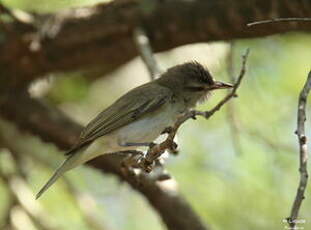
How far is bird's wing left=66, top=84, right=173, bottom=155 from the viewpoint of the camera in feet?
15.9

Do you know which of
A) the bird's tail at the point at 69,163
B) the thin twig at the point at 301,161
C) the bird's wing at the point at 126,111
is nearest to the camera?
the thin twig at the point at 301,161

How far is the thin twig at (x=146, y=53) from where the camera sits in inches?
212

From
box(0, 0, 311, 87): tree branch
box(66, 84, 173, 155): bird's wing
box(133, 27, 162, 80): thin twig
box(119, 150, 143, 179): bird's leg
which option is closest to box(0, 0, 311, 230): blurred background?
box(0, 0, 311, 87): tree branch

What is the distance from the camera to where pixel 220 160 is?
696 centimetres

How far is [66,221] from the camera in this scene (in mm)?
6918

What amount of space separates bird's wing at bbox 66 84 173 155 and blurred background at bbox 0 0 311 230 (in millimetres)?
1200

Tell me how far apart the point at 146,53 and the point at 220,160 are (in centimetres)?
A: 189

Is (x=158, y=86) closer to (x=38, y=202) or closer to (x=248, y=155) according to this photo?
(x=248, y=155)

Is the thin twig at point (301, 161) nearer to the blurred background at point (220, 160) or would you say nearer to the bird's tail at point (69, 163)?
A: the bird's tail at point (69, 163)

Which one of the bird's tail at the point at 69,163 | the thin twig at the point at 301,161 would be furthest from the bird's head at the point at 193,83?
the thin twig at the point at 301,161

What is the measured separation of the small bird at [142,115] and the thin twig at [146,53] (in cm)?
12

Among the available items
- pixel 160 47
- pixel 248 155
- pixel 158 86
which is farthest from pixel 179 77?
pixel 248 155

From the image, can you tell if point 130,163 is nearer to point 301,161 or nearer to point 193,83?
point 193,83

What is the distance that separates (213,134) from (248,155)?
0.60 meters
